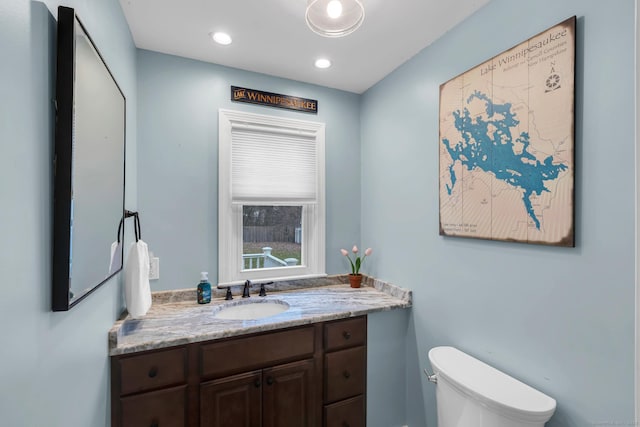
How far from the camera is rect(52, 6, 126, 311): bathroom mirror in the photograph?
2.63ft

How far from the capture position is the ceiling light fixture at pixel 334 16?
135cm

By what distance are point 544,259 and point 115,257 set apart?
186 centimetres

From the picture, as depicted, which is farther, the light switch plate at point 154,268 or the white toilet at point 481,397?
the light switch plate at point 154,268

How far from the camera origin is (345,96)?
2.58m

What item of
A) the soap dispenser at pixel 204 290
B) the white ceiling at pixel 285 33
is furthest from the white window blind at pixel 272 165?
the soap dispenser at pixel 204 290

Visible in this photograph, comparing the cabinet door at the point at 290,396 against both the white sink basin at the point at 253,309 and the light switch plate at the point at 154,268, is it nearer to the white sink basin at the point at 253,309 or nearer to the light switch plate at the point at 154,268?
the white sink basin at the point at 253,309

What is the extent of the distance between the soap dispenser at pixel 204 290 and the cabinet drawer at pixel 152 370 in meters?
0.52

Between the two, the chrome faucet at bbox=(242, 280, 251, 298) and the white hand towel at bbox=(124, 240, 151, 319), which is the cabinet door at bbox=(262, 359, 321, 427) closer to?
the chrome faucet at bbox=(242, 280, 251, 298)

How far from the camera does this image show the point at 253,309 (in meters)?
2.11

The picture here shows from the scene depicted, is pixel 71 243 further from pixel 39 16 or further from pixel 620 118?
pixel 620 118

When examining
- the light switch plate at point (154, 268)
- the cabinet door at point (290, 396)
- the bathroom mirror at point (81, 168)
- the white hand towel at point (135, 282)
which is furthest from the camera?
the light switch plate at point (154, 268)

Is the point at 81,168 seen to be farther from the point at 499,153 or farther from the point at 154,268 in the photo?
the point at 499,153

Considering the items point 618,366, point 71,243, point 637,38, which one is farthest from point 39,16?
point 618,366

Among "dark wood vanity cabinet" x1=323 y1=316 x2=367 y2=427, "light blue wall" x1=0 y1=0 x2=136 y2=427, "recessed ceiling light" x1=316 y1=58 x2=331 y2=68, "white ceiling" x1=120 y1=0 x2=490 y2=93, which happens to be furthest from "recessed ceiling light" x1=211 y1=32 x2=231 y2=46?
"dark wood vanity cabinet" x1=323 y1=316 x2=367 y2=427
